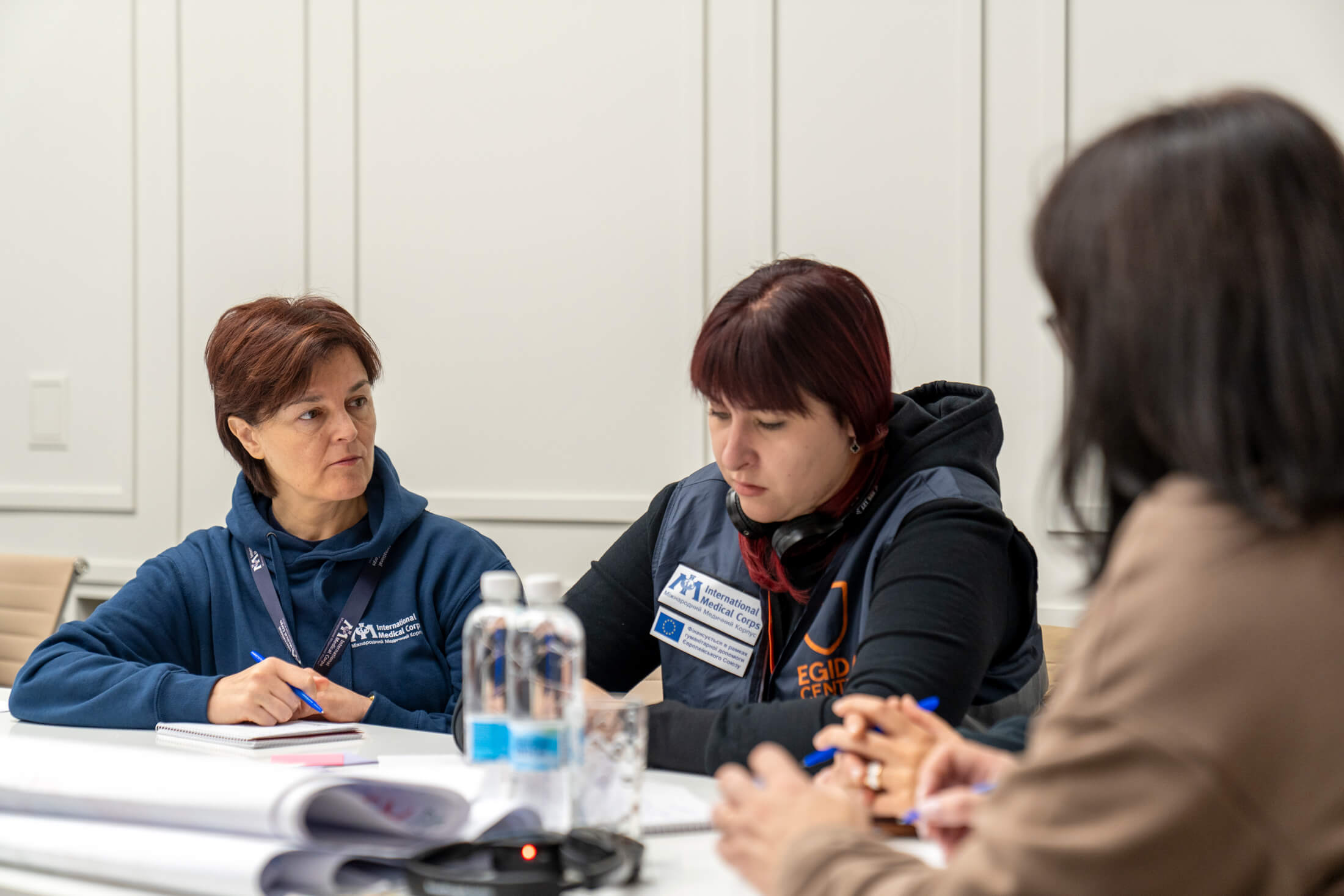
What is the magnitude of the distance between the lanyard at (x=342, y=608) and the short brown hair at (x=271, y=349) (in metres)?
0.23

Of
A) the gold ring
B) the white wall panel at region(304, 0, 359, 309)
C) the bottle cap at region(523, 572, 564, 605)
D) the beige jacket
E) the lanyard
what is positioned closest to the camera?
the beige jacket

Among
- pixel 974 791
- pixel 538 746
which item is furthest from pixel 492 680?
pixel 974 791

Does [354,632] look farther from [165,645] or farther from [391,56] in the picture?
[391,56]

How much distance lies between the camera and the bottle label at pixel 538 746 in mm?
1106

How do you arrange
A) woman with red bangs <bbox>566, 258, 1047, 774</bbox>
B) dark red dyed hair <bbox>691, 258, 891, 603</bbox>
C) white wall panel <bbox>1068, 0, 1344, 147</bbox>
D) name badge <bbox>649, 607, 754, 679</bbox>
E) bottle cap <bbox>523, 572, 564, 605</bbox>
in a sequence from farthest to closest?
white wall panel <bbox>1068, 0, 1344, 147</bbox> < name badge <bbox>649, 607, 754, 679</bbox> < dark red dyed hair <bbox>691, 258, 891, 603</bbox> < woman with red bangs <bbox>566, 258, 1047, 774</bbox> < bottle cap <bbox>523, 572, 564, 605</bbox>

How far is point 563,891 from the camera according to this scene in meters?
0.99

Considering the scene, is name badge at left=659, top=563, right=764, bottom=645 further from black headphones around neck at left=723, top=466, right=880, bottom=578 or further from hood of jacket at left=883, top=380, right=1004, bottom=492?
hood of jacket at left=883, top=380, right=1004, bottom=492

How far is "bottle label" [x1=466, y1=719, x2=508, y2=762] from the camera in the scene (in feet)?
3.98

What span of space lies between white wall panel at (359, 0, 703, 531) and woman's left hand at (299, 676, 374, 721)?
135cm

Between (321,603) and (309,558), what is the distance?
0.09 metres

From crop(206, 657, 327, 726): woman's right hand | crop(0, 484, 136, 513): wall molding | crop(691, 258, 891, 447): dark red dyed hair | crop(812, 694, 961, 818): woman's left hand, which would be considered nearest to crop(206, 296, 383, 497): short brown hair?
crop(206, 657, 327, 726): woman's right hand

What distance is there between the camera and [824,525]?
175 cm

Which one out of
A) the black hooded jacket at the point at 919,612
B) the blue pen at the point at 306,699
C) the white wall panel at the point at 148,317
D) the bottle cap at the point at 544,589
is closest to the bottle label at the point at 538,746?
the bottle cap at the point at 544,589

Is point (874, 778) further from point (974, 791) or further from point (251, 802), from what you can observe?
point (251, 802)
